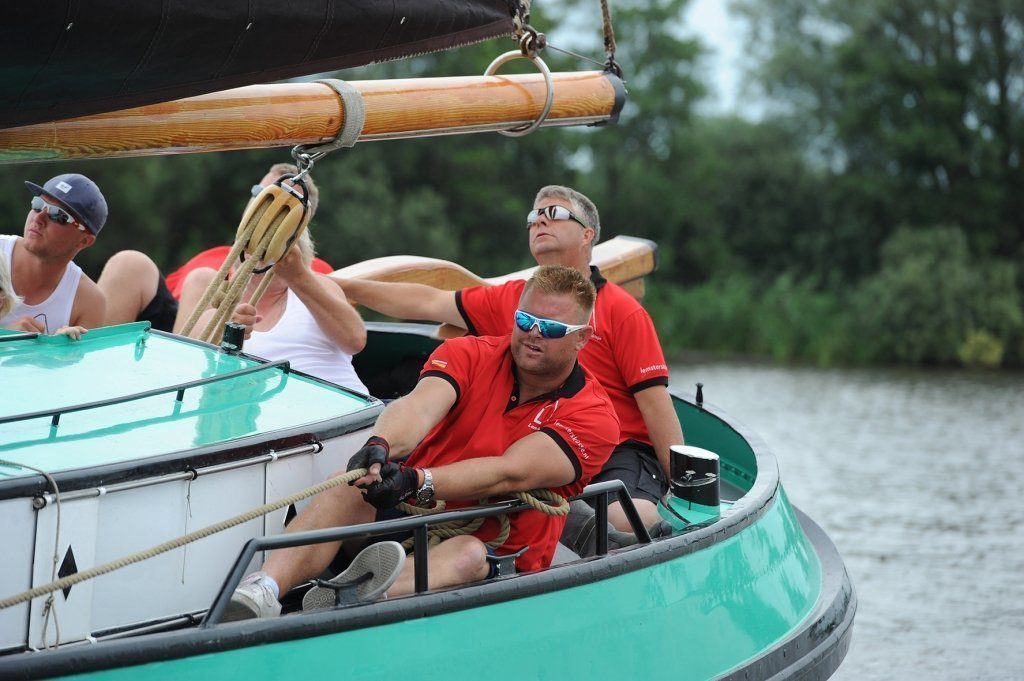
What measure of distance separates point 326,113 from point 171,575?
5.79ft

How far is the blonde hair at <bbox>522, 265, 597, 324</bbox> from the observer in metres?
3.60

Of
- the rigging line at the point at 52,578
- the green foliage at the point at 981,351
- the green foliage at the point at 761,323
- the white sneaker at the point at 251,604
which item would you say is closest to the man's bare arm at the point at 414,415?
the white sneaker at the point at 251,604

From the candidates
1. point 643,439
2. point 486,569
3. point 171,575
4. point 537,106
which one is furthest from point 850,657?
point 171,575

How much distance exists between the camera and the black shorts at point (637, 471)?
4.57 m

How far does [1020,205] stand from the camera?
1240 inches

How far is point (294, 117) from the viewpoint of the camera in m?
4.31

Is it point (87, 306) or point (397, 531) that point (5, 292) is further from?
point (397, 531)

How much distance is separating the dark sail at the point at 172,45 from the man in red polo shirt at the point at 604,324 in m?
0.88

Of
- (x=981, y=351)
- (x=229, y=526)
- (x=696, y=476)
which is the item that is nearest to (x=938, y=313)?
(x=981, y=351)

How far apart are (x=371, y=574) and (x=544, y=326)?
79 cm

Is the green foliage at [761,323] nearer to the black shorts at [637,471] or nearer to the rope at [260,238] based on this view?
the black shorts at [637,471]

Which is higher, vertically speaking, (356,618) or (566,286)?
(566,286)

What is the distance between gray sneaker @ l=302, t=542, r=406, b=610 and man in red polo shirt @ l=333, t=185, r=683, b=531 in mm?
1348

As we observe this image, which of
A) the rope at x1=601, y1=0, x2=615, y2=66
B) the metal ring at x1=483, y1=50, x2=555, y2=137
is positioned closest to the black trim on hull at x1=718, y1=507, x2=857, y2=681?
the metal ring at x1=483, y1=50, x2=555, y2=137
